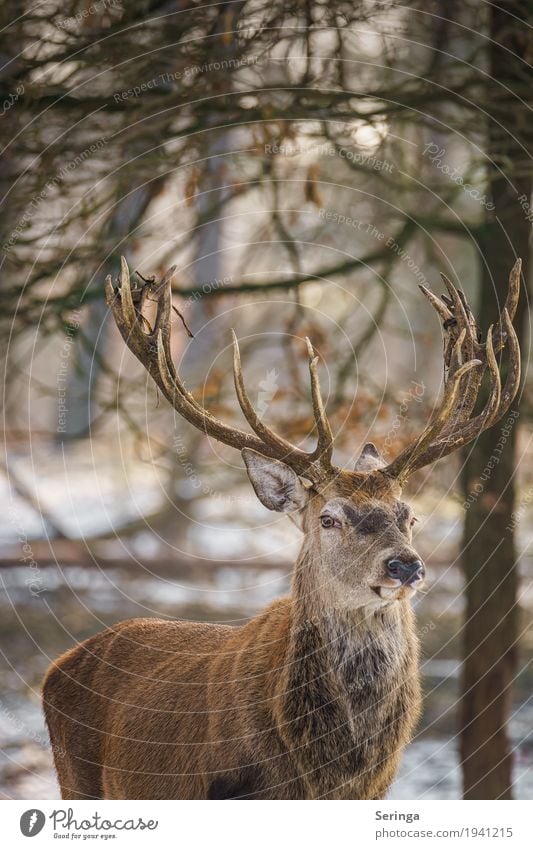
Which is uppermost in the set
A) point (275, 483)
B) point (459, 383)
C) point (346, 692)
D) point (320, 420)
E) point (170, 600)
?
point (459, 383)

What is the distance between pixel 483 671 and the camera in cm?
710

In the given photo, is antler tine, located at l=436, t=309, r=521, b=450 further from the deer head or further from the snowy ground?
the snowy ground

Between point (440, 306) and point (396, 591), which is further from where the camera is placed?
point (440, 306)

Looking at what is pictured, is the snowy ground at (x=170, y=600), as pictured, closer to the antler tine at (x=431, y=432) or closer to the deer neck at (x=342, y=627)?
the deer neck at (x=342, y=627)

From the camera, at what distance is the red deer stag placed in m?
4.06

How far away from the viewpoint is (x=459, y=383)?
445 centimetres

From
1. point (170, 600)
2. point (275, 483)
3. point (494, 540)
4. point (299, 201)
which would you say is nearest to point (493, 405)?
point (275, 483)

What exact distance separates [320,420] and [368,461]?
0.71 m

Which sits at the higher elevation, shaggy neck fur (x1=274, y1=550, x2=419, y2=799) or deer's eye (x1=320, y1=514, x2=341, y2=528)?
deer's eye (x1=320, y1=514, x2=341, y2=528)

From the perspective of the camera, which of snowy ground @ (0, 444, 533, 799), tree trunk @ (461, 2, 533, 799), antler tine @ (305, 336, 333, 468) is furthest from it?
snowy ground @ (0, 444, 533, 799)

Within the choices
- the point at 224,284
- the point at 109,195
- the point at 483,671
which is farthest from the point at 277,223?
the point at 483,671
